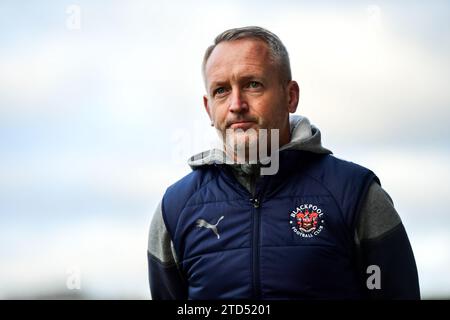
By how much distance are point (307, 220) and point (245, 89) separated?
797 millimetres

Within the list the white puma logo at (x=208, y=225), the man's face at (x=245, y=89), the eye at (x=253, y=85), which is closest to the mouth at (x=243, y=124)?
the man's face at (x=245, y=89)

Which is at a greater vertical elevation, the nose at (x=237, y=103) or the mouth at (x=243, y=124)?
the nose at (x=237, y=103)

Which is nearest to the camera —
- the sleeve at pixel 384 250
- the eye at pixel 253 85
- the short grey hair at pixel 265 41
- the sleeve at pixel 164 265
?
the sleeve at pixel 384 250

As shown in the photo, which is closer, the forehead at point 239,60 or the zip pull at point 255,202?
the zip pull at point 255,202

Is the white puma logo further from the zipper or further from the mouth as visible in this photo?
the mouth

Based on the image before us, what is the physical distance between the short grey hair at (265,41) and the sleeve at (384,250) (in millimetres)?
849

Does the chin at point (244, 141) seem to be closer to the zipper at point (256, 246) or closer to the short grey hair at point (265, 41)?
the zipper at point (256, 246)

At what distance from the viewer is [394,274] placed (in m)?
3.68

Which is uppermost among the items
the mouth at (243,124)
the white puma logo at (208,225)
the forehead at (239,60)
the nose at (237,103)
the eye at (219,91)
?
the forehead at (239,60)

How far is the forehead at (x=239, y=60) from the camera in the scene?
3771mm

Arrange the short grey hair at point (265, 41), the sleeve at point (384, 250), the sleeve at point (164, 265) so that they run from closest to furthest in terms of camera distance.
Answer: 1. the sleeve at point (384, 250)
2. the short grey hair at point (265, 41)
3. the sleeve at point (164, 265)

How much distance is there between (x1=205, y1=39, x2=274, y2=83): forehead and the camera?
3.77 metres
